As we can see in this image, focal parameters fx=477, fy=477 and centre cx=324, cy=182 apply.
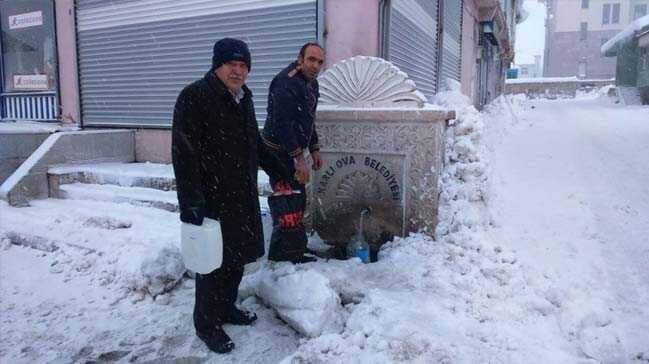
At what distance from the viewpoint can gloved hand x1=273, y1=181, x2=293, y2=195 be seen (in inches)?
155

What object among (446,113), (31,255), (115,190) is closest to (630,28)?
(446,113)

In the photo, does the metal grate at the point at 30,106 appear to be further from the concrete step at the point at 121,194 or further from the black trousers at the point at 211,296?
A: the black trousers at the point at 211,296

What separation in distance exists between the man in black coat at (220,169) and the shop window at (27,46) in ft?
30.0

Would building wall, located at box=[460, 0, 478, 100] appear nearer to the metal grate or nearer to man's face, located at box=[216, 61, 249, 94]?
the metal grate

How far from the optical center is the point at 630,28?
70.8 feet

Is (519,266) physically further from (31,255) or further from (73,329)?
(31,255)

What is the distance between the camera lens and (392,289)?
366 cm

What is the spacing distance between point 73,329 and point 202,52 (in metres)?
5.20

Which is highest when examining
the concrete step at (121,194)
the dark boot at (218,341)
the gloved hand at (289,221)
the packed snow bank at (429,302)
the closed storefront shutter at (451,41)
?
the closed storefront shutter at (451,41)

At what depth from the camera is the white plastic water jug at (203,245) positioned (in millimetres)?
2812

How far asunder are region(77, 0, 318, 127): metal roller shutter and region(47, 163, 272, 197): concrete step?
4.35 ft

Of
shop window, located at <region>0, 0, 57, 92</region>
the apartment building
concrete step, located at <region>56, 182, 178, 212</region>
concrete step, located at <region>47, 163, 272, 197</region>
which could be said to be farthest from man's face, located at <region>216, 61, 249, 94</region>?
the apartment building

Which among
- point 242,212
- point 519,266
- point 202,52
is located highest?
point 202,52

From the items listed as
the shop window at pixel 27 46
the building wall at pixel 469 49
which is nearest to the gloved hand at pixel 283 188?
the shop window at pixel 27 46
